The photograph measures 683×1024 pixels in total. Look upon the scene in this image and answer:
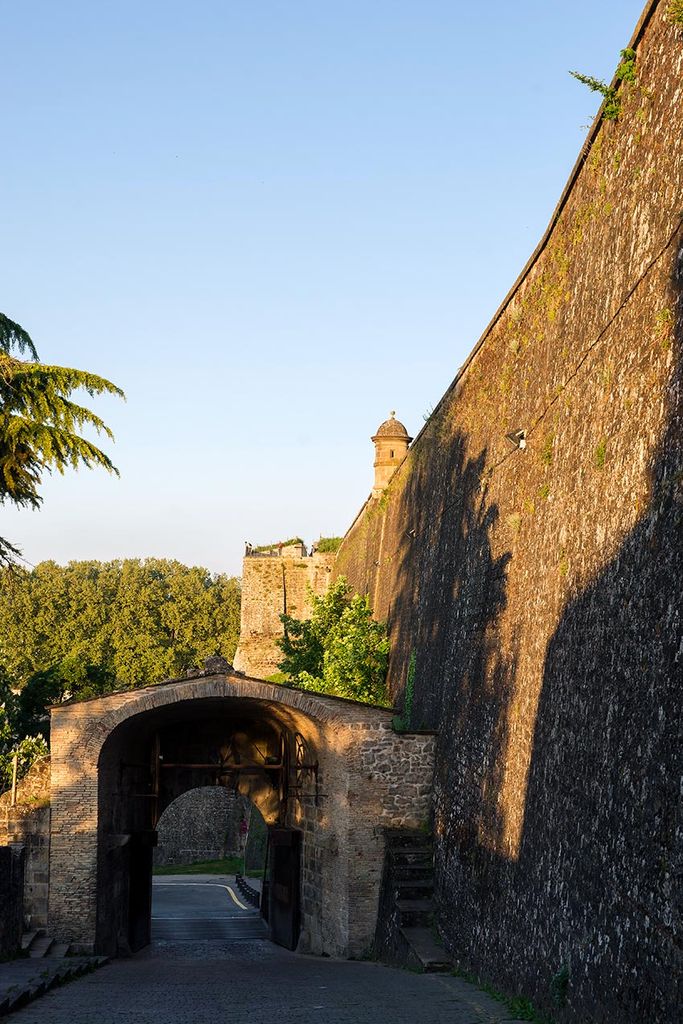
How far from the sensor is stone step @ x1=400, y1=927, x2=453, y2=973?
16672 mm

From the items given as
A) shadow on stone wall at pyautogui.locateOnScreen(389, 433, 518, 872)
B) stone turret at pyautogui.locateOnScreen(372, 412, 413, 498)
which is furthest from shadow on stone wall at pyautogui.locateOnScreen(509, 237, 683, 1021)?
stone turret at pyautogui.locateOnScreen(372, 412, 413, 498)

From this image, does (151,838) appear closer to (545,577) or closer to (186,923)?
(186,923)

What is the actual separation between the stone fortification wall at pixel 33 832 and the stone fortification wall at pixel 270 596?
92.5 ft

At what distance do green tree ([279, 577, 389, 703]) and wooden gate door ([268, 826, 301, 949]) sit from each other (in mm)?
3608

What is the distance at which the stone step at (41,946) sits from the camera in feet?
61.2

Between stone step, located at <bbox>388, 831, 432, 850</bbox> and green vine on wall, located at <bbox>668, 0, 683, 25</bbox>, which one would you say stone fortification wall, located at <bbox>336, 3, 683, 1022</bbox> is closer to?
green vine on wall, located at <bbox>668, 0, 683, 25</bbox>

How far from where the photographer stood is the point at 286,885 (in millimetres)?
24719

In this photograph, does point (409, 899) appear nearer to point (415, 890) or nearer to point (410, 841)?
point (415, 890)

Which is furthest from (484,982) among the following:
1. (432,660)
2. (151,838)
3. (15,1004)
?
(151,838)

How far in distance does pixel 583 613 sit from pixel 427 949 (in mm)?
7330

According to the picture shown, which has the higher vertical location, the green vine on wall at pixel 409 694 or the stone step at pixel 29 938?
the green vine on wall at pixel 409 694

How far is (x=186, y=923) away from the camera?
101 feet

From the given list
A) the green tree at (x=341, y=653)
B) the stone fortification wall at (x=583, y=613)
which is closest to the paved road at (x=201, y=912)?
the green tree at (x=341, y=653)

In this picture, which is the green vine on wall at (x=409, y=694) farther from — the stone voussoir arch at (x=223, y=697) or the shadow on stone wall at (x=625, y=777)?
→ the shadow on stone wall at (x=625, y=777)
